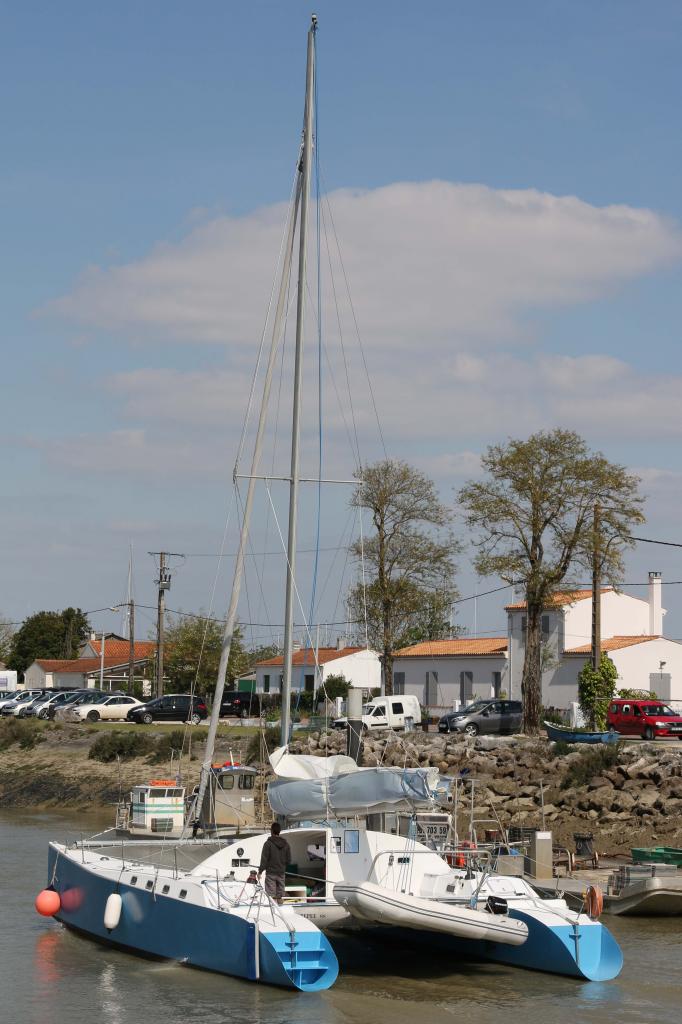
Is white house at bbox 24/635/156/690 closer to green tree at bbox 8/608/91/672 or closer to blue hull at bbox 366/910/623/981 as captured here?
green tree at bbox 8/608/91/672

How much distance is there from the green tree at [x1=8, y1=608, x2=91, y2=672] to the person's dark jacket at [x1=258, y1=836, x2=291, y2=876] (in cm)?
10889

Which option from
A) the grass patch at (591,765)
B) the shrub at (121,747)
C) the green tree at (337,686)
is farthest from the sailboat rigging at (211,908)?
the green tree at (337,686)

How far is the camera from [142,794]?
1106 inches

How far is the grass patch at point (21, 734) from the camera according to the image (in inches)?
2368

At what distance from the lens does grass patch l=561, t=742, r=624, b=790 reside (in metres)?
38.5

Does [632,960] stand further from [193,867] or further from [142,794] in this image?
[142,794]

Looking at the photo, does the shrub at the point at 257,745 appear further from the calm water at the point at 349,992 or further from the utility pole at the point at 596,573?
the calm water at the point at 349,992

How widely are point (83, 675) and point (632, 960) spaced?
292 feet

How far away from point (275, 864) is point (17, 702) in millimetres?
59719

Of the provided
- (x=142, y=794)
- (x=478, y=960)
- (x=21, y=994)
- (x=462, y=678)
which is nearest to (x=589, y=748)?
(x=142, y=794)

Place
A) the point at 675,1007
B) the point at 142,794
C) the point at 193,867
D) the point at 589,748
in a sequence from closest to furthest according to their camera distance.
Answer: the point at 675,1007 → the point at 193,867 → the point at 142,794 → the point at 589,748

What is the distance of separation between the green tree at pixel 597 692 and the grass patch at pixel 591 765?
10943 millimetres

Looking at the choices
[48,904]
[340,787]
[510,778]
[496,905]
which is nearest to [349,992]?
[496,905]

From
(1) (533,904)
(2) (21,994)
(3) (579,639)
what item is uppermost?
(3) (579,639)
